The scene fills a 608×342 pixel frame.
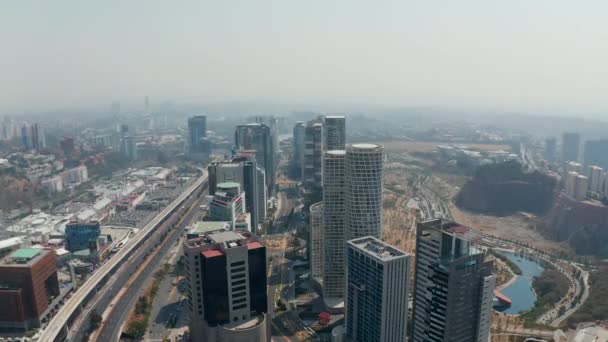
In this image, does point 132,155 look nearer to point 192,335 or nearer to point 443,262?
point 192,335

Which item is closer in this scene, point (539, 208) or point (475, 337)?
point (475, 337)

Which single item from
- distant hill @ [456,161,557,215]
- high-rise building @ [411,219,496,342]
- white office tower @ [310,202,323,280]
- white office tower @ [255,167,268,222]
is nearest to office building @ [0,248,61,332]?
white office tower @ [310,202,323,280]

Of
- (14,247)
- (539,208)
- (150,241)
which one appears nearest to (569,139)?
(539,208)

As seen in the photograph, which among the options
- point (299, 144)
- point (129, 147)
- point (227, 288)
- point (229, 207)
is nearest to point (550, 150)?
point (299, 144)

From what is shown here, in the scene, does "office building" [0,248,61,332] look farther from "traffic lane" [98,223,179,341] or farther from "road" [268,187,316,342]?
"road" [268,187,316,342]

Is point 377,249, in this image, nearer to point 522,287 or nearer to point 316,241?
point 316,241

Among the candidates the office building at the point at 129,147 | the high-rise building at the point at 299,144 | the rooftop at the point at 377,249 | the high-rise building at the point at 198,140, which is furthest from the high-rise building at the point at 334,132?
the office building at the point at 129,147

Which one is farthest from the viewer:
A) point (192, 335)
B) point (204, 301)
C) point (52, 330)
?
point (52, 330)

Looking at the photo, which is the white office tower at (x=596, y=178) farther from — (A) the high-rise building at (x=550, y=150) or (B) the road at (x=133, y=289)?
(B) the road at (x=133, y=289)
